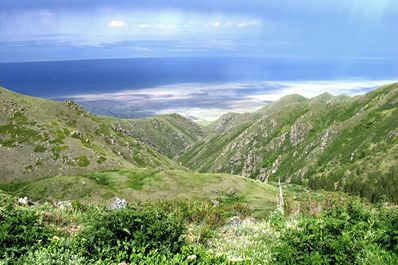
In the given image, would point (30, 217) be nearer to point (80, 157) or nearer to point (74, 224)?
point (74, 224)

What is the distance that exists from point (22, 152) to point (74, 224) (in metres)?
133

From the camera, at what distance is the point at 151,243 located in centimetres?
1517

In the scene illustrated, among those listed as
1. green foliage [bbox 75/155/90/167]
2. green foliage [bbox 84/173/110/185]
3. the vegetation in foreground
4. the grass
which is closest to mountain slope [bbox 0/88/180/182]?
green foliage [bbox 75/155/90/167]

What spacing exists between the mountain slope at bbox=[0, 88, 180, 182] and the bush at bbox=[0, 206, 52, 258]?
12259cm

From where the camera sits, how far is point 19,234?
14781 mm

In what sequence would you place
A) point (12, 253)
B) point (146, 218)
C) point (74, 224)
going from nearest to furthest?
point (12, 253) → point (146, 218) → point (74, 224)

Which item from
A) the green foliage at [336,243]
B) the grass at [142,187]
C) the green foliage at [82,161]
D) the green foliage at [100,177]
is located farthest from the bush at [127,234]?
the green foliage at [82,161]

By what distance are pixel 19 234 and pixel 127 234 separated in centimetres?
403

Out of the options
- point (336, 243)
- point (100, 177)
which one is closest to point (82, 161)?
point (100, 177)

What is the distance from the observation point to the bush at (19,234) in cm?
1411

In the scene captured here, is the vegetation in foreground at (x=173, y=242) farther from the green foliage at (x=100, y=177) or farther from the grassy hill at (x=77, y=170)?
the green foliage at (x=100, y=177)

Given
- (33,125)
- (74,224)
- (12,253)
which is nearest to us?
(12,253)

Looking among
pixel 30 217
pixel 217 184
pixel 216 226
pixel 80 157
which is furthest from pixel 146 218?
pixel 80 157

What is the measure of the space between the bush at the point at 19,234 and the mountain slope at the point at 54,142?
402ft
